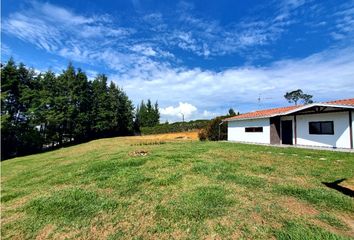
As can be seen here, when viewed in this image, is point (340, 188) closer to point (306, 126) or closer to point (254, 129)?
point (306, 126)

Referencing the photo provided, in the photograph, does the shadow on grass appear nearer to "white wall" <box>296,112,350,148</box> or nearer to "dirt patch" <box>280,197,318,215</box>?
"dirt patch" <box>280,197,318,215</box>

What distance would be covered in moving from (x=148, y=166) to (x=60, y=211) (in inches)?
160

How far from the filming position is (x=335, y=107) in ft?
47.4

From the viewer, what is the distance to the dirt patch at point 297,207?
4.72 metres

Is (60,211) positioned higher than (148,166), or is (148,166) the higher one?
(148,166)

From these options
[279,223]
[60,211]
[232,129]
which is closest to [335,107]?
[232,129]

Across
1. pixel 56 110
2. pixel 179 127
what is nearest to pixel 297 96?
pixel 179 127

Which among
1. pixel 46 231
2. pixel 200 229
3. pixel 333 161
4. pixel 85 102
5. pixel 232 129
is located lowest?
pixel 46 231

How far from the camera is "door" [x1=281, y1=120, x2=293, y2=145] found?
1886 centimetres

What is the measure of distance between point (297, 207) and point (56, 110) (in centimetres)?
3501

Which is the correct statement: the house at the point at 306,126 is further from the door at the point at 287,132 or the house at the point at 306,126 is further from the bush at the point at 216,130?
the bush at the point at 216,130

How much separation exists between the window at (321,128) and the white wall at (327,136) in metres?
0.22

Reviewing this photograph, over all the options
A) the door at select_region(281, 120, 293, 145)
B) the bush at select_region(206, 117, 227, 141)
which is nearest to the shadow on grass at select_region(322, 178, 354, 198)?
the door at select_region(281, 120, 293, 145)

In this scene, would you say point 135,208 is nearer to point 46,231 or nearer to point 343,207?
point 46,231
